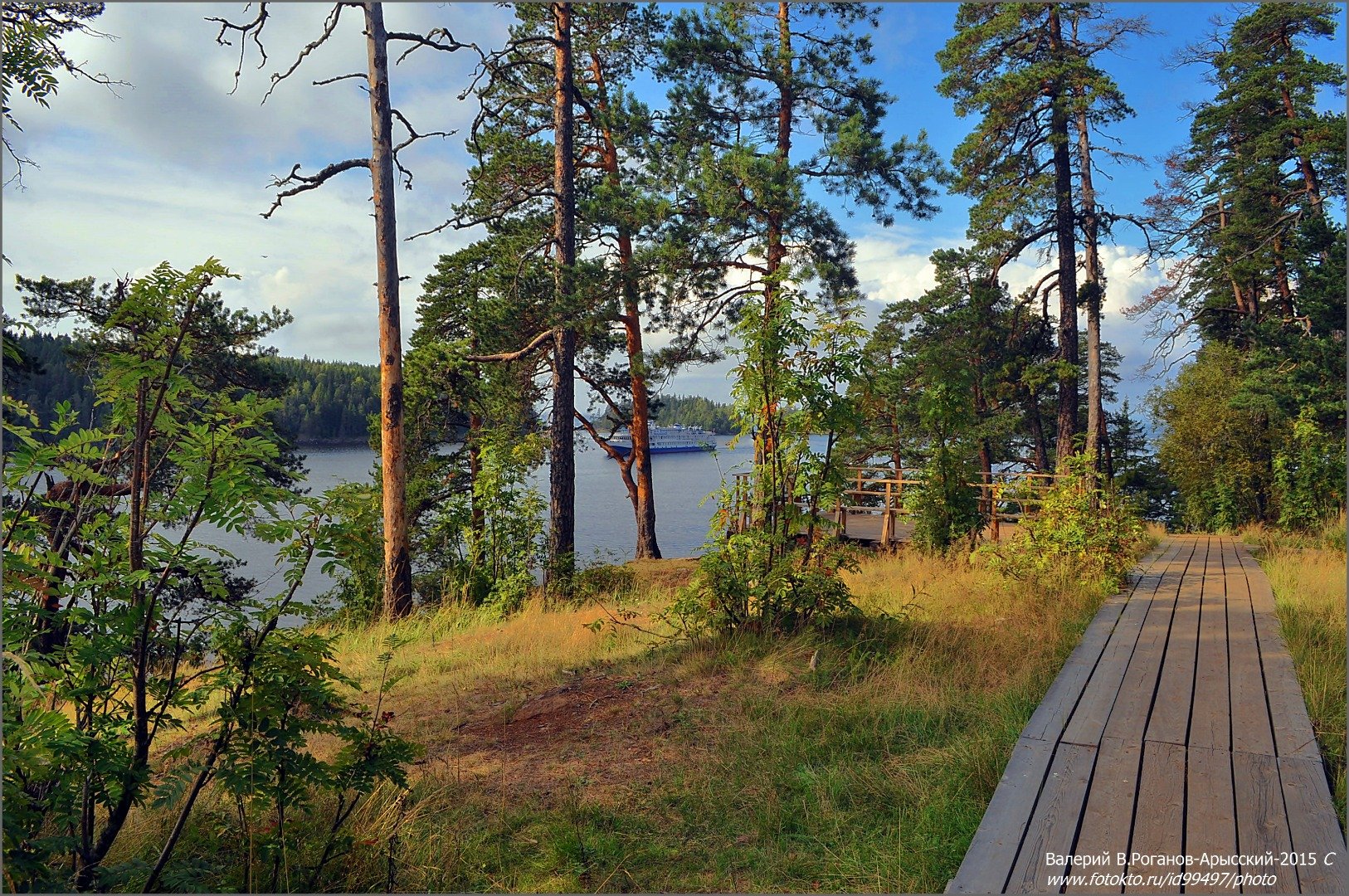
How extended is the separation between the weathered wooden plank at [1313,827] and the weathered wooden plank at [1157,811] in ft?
1.18

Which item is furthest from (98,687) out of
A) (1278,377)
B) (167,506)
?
(1278,377)

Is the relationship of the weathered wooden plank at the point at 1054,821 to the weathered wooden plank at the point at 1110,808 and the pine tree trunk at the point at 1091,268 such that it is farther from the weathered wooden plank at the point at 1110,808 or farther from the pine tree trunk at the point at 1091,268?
the pine tree trunk at the point at 1091,268

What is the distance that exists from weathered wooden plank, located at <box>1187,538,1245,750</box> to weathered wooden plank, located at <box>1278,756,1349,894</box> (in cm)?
24

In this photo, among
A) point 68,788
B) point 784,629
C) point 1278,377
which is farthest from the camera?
point 1278,377

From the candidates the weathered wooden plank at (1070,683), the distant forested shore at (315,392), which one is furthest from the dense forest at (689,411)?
the weathered wooden plank at (1070,683)

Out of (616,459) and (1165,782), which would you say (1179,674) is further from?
(616,459)

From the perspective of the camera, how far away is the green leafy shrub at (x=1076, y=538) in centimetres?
804

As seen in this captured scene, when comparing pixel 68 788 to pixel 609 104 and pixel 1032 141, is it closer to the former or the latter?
pixel 609 104

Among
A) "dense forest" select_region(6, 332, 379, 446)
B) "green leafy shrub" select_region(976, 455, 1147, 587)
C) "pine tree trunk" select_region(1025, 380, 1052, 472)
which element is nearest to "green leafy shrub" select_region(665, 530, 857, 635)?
"green leafy shrub" select_region(976, 455, 1147, 587)

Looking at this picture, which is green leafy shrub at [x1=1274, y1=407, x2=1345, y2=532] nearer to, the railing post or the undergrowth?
the undergrowth

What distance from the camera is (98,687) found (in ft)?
8.05

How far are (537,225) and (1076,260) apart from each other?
10.5m

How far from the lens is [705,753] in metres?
3.98

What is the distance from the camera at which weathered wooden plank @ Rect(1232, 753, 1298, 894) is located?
103 inches
